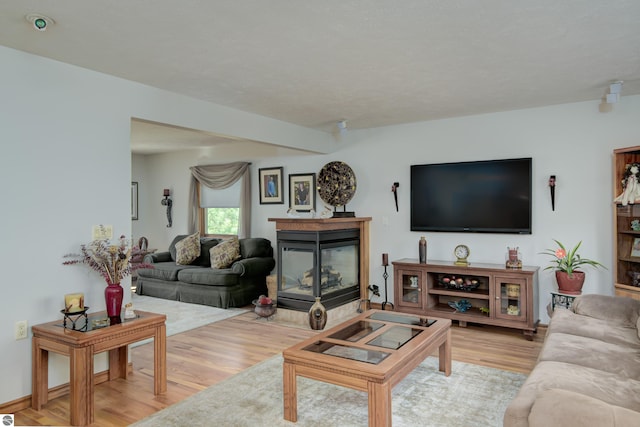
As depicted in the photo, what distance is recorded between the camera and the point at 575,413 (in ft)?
4.74

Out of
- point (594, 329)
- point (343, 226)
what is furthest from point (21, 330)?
point (594, 329)

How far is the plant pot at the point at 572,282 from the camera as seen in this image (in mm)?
4184

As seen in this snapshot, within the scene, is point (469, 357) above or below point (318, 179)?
below

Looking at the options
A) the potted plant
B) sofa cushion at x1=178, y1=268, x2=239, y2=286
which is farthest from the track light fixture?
sofa cushion at x1=178, y1=268, x2=239, y2=286

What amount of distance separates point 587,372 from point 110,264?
3.12 m

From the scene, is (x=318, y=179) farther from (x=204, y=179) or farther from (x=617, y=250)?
(x=617, y=250)

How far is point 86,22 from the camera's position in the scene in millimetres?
2447

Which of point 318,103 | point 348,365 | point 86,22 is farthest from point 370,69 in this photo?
point 348,365

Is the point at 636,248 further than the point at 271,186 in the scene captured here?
No

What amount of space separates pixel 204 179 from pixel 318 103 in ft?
12.7

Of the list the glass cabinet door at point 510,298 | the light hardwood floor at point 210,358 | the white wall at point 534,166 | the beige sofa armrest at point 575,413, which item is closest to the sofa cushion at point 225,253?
the light hardwood floor at point 210,358

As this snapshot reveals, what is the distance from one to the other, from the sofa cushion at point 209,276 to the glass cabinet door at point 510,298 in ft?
10.9

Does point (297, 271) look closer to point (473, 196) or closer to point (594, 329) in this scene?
point (473, 196)

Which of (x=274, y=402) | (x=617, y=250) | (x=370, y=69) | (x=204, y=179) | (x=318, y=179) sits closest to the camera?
(x=274, y=402)
